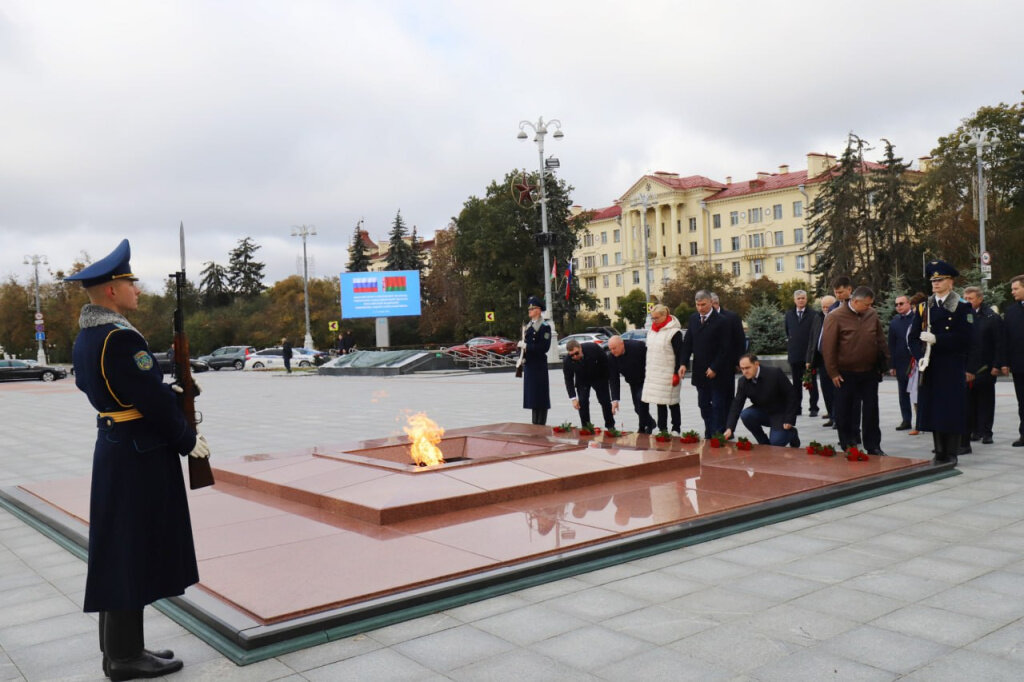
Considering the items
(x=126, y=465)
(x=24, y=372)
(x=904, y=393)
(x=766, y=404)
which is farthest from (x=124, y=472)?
(x=24, y=372)

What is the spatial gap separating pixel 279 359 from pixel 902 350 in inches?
1700

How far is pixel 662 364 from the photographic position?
34.0 ft

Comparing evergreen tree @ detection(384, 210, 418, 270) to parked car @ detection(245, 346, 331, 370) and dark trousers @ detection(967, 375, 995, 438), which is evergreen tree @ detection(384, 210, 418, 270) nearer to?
parked car @ detection(245, 346, 331, 370)

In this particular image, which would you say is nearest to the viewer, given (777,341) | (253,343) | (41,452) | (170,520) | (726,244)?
(170,520)

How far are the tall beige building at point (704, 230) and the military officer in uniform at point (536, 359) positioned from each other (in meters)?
65.7

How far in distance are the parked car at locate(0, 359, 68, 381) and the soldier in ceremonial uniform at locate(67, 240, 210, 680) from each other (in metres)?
41.2

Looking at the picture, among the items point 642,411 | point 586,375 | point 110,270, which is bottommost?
point 642,411

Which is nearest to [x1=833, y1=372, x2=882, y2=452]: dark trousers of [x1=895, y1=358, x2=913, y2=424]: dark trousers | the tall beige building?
[x1=895, y1=358, x2=913, y2=424]: dark trousers

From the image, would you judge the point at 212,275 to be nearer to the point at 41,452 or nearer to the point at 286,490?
the point at 41,452

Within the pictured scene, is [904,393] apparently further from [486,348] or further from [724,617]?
[486,348]

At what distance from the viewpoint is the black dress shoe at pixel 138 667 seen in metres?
3.65

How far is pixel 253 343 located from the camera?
235 feet

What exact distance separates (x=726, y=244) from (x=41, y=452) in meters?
79.6

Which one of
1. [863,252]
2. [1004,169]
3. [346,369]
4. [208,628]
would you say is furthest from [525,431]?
[863,252]
